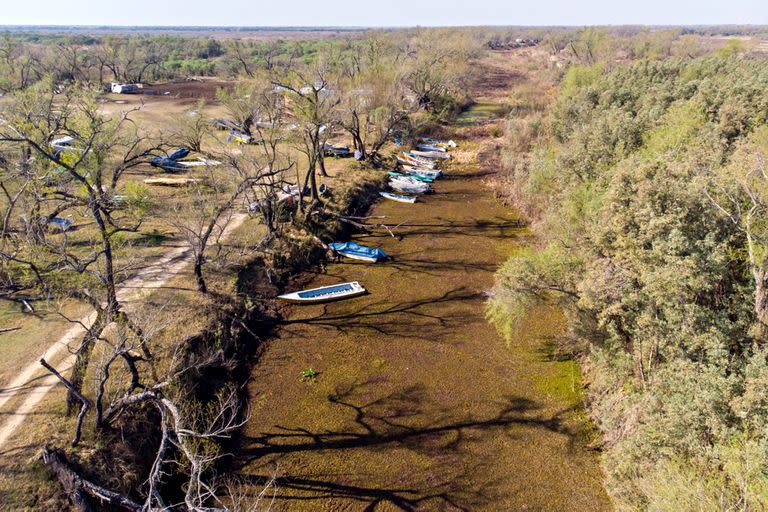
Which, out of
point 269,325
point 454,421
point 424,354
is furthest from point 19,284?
point 454,421

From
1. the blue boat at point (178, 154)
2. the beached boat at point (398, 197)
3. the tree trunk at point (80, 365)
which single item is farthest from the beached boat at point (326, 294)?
the blue boat at point (178, 154)

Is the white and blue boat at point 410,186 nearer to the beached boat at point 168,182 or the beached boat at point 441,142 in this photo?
the beached boat at point 441,142

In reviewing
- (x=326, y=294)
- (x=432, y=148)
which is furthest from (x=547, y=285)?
(x=432, y=148)

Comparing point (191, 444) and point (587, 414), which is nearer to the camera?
point (191, 444)

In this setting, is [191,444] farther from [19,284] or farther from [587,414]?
[587,414]

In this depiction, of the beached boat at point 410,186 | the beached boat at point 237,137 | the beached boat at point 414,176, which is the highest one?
the beached boat at point 237,137

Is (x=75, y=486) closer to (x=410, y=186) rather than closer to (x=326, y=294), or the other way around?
(x=326, y=294)

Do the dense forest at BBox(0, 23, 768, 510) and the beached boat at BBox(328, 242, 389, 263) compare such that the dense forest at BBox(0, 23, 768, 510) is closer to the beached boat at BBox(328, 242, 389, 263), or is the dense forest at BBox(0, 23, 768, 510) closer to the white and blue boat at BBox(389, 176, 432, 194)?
the beached boat at BBox(328, 242, 389, 263)
